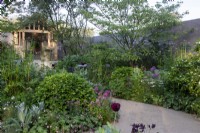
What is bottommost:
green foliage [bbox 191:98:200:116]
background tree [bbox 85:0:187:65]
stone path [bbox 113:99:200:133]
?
stone path [bbox 113:99:200:133]

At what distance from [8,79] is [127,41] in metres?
5.38

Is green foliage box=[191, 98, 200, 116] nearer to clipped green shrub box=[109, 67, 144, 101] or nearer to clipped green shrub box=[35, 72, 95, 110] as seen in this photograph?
clipped green shrub box=[109, 67, 144, 101]

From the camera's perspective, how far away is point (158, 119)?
166 inches

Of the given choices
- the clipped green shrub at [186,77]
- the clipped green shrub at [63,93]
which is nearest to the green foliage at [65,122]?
the clipped green shrub at [63,93]

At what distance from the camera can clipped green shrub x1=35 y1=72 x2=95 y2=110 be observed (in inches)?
158

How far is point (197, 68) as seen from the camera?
4930 mm

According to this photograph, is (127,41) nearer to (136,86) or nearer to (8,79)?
(136,86)

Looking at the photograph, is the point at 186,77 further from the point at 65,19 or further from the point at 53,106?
the point at 65,19

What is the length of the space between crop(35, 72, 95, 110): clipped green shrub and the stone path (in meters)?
0.69

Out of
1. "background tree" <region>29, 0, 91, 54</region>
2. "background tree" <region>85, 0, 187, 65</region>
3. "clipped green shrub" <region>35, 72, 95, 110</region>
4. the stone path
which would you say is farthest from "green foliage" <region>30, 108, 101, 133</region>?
"background tree" <region>29, 0, 91, 54</region>

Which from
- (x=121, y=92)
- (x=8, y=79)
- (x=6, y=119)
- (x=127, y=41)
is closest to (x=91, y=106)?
(x=6, y=119)

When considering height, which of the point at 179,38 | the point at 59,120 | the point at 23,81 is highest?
the point at 179,38

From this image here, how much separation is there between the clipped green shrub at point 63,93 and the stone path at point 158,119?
69 cm

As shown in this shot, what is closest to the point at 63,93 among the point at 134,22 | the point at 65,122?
the point at 65,122
